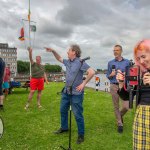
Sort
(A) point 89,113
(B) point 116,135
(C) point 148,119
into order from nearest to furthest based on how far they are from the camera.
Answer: (C) point 148,119, (B) point 116,135, (A) point 89,113

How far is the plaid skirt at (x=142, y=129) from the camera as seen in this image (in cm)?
320

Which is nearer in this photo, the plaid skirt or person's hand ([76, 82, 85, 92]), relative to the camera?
the plaid skirt

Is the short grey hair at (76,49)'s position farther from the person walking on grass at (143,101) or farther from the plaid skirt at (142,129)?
the plaid skirt at (142,129)

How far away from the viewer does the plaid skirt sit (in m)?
3.20

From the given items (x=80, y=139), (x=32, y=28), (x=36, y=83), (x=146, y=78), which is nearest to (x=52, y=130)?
(x=80, y=139)

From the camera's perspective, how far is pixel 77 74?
659cm

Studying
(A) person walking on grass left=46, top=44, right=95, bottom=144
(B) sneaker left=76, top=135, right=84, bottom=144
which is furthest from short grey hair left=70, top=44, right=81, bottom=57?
(B) sneaker left=76, top=135, right=84, bottom=144

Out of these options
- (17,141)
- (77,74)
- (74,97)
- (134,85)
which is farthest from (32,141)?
(134,85)

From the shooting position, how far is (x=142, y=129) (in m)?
3.22

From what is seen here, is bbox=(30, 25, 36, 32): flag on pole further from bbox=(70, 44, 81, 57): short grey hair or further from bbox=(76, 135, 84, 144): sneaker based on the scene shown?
bbox=(76, 135, 84, 144): sneaker

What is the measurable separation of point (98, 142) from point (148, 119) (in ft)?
12.0

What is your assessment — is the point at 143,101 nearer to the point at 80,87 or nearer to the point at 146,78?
the point at 146,78

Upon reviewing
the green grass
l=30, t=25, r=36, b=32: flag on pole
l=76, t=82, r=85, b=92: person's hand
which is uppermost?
l=30, t=25, r=36, b=32: flag on pole

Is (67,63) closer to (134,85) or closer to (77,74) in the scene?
(77,74)
